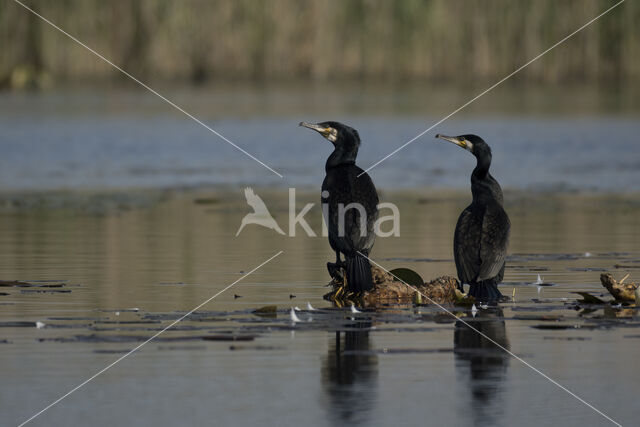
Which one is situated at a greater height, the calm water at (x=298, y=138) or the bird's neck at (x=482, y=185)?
the calm water at (x=298, y=138)

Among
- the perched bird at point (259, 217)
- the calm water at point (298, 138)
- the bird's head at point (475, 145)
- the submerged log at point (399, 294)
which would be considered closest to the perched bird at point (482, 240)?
the bird's head at point (475, 145)

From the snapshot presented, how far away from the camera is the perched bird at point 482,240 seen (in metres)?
9.23

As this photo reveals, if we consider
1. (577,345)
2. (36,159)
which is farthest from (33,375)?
(36,159)

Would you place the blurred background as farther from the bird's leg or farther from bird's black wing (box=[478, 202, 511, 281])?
bird's black wing (box=[478, 202, 511, 281])

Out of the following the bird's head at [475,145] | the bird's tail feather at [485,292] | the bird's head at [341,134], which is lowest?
the bird's tail feather at [485,292]

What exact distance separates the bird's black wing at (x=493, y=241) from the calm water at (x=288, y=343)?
1.05 feet

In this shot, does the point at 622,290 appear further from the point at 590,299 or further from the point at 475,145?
the point at 475,145

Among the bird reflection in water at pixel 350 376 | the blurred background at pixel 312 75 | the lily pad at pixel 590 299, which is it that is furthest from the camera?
the blurred background at pixel 312 75

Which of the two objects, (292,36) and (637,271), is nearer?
(637,271)

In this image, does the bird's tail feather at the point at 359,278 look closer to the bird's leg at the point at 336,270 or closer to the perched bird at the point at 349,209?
the perched bird at the point at 349,209

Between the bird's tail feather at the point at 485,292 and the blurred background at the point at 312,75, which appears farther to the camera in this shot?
the blurred background at the point at 312,75

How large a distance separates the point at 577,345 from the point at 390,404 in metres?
1.67

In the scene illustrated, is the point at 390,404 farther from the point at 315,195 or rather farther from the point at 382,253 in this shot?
the point at 315,195

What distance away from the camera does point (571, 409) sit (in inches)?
242
